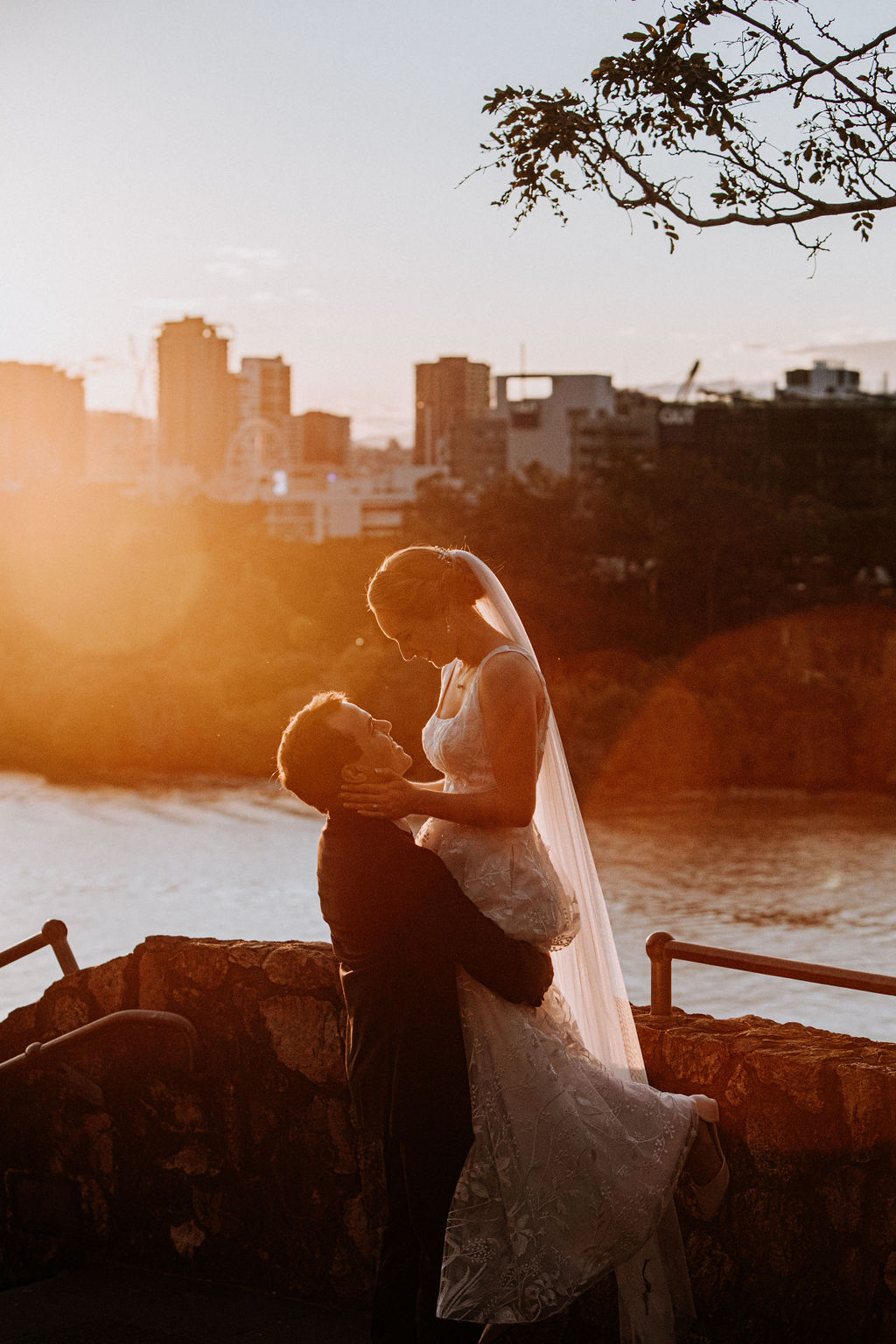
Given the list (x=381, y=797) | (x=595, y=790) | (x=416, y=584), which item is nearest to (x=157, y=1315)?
(x=381, y=797)

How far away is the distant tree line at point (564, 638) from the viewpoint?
36.7 meters

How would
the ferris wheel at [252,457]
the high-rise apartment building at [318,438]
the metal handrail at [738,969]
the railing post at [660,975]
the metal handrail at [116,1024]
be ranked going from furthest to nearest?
1. the high-rise apartment building at [318,438]
2. the ferris wheel at [252,457]
3. the metal handrail at [116,1024]
4. the railing post at [660,975]
5. the metal handrail at [738,969]

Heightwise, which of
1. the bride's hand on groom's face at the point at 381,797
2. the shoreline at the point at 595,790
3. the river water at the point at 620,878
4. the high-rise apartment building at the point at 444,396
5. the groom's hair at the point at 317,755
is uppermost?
the high-rise apartment building at the point at 444,396

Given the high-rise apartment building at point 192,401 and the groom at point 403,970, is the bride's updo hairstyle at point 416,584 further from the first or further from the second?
the high-rise apartment building at point 192,401

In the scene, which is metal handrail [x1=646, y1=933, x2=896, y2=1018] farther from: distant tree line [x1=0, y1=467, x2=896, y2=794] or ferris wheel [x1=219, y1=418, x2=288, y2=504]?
ferris wheel [x1=219, y1=418, x2=288, y2=504]

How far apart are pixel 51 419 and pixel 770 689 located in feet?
239

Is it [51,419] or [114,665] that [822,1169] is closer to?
[114,665]

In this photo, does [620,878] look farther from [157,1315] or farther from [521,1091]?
[521,1091]

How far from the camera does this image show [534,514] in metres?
37.1

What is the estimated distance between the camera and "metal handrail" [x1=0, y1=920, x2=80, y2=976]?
3084 mm

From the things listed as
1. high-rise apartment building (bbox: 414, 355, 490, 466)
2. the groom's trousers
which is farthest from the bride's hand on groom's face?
high-rise apartment building (bbox: 414, 355, 490, 466)

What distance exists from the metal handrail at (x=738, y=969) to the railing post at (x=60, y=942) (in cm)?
121

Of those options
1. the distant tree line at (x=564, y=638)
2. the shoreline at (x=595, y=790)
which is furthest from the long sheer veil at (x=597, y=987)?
the shoreline at (x=595, y=790)

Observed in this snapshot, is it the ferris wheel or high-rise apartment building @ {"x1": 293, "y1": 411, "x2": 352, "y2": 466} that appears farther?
high-rise apartment building @ {"x1": 293, "y1": 411, "x2": 352, "y2": 466}
